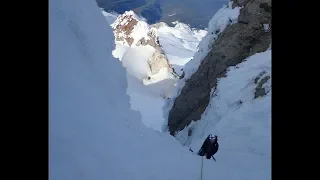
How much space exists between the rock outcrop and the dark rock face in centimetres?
2221

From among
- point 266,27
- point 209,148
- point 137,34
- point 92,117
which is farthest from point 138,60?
point 92,117

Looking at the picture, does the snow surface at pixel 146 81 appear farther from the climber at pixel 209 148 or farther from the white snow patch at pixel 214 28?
the climber at pixel 209 148

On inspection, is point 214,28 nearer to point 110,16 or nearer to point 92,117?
point 92,117

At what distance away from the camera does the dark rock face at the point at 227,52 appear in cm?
1484

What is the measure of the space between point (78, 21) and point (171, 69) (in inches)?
1211

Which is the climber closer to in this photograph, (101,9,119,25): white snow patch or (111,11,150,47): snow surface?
(111,11,150,47): snow surface

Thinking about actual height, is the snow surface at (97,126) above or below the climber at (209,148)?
above

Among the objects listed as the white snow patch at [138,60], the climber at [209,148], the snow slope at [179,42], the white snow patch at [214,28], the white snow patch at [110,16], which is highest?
the climber at [209,148]

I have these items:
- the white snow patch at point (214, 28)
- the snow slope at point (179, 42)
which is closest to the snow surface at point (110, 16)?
the snow slope at point (179, 42)

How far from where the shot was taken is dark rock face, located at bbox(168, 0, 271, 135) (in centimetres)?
1484

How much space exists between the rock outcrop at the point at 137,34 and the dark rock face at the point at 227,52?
72.9 ft

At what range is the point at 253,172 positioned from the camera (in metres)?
6.81
